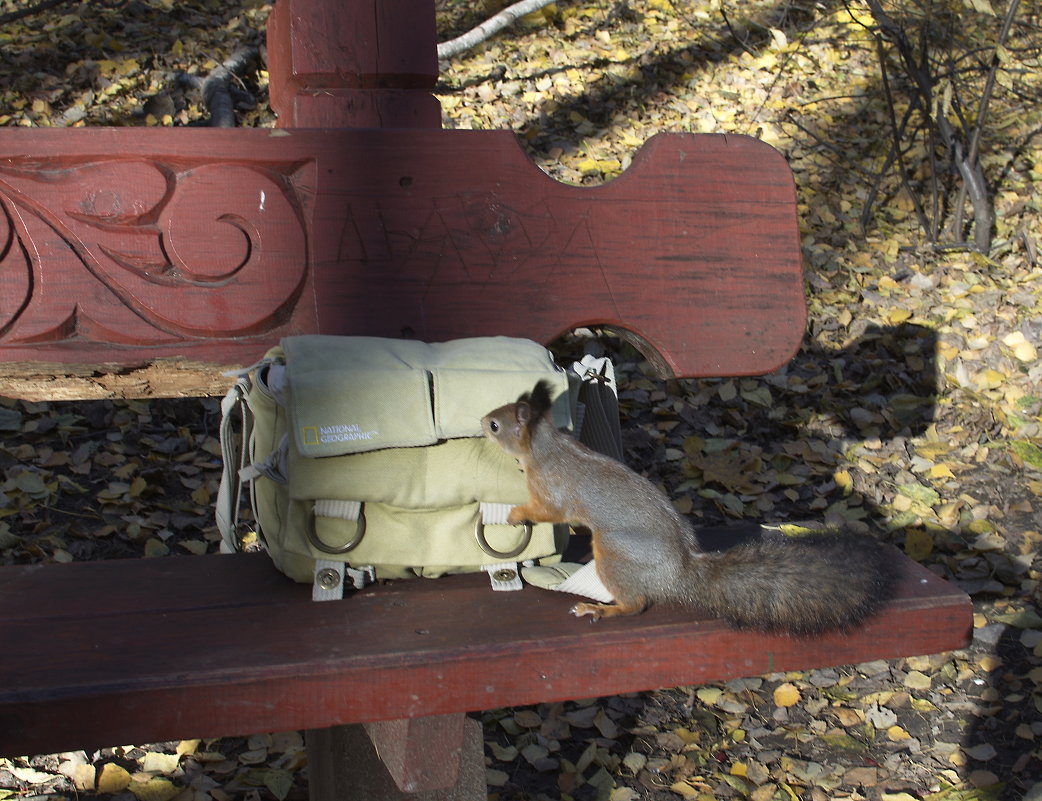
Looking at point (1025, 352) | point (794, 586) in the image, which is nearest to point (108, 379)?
point (794, 586)

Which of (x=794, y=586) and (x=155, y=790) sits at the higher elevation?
(x=794, y=586)

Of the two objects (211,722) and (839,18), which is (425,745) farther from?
(839,18)

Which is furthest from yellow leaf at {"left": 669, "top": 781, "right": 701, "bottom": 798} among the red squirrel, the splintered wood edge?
the splintered wood edge

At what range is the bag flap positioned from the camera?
178 cm

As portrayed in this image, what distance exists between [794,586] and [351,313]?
1082mm

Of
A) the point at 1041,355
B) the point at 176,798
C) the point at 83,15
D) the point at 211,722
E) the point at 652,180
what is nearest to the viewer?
the point at 211,722

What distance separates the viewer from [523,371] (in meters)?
1.97

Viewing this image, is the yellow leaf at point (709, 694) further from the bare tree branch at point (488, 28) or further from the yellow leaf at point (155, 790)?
the bare tree branch at point (488, 28)

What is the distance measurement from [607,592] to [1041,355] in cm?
343

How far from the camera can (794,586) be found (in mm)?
1754

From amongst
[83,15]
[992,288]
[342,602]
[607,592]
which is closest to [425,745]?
[342,602]

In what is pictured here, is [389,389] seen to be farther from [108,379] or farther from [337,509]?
[108,379]

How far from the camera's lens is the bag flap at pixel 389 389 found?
Answer: 1778 millimetres

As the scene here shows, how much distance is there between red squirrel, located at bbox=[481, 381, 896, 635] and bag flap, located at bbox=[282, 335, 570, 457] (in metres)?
0.04
